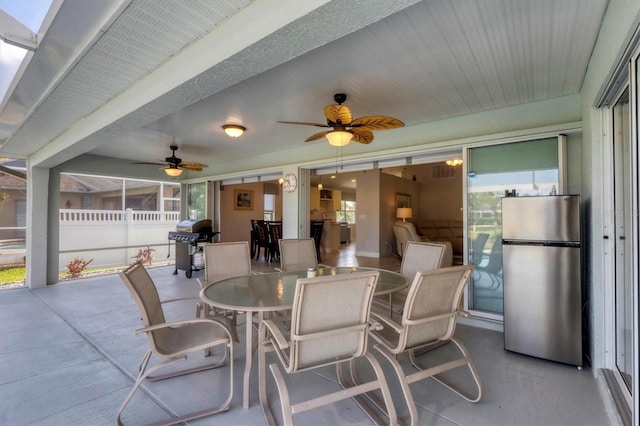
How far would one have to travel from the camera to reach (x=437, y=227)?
31.8 feet

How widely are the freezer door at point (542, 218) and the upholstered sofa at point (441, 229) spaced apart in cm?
634

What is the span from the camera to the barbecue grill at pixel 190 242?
617 centimetres

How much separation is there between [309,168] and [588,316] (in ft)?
13.6

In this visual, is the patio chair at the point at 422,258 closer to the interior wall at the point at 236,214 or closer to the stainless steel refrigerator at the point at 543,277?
the stainless steel refrigerator at the point at 543,277

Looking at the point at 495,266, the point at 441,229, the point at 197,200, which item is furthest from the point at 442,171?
the point at 197,200

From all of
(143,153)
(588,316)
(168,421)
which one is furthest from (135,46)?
(143,153)

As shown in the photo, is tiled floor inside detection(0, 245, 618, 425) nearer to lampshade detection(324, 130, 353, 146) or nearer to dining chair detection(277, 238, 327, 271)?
dining chair detection(277, 238, 327, 271)

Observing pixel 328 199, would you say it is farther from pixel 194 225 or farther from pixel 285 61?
pixel 285 61

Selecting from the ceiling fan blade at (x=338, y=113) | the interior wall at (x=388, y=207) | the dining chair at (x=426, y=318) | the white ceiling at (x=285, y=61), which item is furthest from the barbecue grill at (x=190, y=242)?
the dining chair at (x=426, y=318)

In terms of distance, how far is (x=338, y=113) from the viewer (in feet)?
9.25

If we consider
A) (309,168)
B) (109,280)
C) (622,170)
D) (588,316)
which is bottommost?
(109,280)

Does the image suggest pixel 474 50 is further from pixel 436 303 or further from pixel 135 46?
pixel 135 46

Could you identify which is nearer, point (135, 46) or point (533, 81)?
point (135, 46)

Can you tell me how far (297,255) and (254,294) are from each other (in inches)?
55.9
